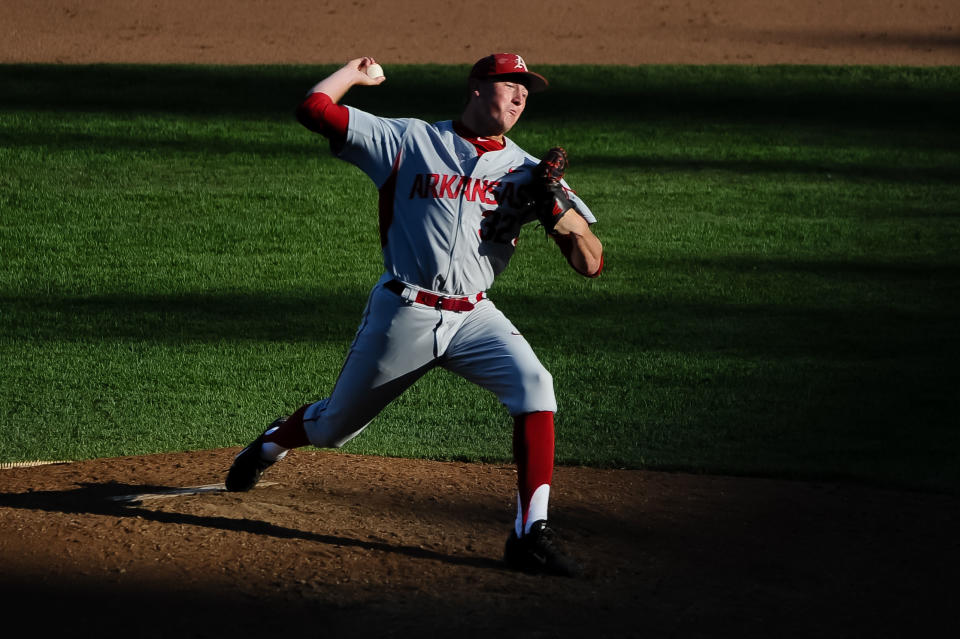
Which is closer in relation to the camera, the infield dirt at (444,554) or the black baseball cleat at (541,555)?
the infield dirt at (444,554)

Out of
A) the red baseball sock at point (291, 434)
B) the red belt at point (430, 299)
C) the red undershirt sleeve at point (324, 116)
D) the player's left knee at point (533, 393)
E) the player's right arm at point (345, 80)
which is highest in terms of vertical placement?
the player's right arm at point (345, 80)

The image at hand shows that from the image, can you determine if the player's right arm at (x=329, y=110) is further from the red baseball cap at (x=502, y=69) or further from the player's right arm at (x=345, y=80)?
the red baseball cap at (x=502, y=69)

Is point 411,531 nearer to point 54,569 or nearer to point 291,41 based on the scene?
point 54,569

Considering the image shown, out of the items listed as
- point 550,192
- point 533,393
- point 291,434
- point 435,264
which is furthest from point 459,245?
point 291,434

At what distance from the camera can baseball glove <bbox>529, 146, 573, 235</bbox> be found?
4066mm

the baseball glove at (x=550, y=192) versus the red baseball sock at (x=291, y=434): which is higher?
the baseball glove at (x=550, y=192)

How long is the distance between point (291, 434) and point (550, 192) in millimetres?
1347

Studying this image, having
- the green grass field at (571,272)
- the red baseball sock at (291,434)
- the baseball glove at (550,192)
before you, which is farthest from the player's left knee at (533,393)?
the green grass field at (571,272)

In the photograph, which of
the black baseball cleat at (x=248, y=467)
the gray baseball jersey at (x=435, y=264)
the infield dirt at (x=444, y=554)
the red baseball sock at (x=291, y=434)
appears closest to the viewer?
the infield dirt at (x=444, y=554)

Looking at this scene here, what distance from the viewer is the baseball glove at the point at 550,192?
407cm

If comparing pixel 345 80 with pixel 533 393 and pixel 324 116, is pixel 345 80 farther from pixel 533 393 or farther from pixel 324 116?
pixel 533 393

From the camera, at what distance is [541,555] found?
404 cm

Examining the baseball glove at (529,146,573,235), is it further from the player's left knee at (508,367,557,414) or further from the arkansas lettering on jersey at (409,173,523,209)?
the player's left knee at (508,367,557,414)

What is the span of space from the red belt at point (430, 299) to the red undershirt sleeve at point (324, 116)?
0.53m
